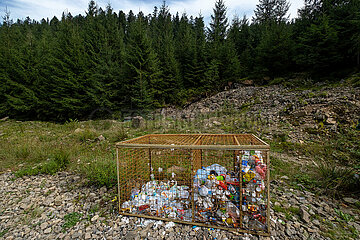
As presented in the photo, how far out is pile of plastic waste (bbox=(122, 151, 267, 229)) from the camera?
1917mm

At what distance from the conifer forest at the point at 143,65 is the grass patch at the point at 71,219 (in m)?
9.44

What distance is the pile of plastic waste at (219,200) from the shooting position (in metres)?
1.92

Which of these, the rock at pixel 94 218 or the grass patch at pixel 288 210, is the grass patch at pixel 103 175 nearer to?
the rock at pixel 94 218

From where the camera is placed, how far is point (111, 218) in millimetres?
2135

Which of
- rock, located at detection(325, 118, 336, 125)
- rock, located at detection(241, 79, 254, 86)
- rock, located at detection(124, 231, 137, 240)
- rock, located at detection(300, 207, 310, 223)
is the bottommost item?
rock, located at detection(124, 231, 137, 240)

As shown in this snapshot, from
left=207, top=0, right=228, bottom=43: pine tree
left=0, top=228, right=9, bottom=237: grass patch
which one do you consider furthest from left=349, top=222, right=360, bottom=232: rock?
left=207, top=0, right=228, bottom=43: pine tree

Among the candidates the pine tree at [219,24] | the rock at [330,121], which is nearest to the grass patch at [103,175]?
the rock at [330,121]

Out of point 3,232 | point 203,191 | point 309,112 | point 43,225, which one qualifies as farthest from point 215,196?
point 309,112

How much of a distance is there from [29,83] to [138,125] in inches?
469

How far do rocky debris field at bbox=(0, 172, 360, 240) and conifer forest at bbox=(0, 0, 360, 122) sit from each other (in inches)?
357

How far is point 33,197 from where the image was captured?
8.61 feet

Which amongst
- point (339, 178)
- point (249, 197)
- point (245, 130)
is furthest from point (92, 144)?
point (339, 178)

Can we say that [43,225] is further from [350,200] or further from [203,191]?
[350,200]

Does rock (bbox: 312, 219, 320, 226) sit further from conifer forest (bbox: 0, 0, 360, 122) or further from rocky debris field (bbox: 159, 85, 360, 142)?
conifer forest (bbox: 0, 0, 360, 122)
